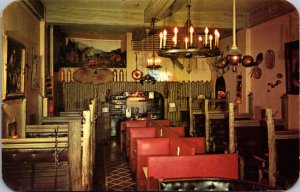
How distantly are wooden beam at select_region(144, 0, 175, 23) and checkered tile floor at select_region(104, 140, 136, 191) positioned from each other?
12.7 ft

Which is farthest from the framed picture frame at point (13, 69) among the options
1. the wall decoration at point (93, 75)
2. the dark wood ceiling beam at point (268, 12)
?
the dark wood ceiling beam at point (268, 12)

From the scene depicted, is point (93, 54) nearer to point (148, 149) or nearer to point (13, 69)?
point (13, 69)

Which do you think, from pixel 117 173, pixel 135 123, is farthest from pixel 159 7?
pixel 117 173

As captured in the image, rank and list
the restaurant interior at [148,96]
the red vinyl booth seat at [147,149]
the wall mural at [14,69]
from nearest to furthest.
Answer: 1. the restaurant interior at [148,96]
2. the wall mural at [14,69]
3. the red vinyl booth seat at [147,149]

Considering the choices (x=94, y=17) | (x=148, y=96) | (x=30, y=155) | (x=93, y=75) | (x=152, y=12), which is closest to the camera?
(x=30, y=155)

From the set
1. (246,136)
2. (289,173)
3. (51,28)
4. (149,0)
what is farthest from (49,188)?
(51,28)

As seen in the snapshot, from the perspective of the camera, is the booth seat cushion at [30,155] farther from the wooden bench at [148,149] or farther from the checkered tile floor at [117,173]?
the checkered tile floor at [117,173]

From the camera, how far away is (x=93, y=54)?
1237 cm

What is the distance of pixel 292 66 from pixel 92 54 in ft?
25.2

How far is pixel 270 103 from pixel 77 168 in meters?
6.30

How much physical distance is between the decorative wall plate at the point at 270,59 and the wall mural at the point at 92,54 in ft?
18.0

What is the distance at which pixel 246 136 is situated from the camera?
279 inches

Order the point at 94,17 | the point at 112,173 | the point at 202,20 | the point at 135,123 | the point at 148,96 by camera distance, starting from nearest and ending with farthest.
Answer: the point at 112,173 < the point at 135,123 < the point at 94,17 < the point at 202,20 < the point at 148,96

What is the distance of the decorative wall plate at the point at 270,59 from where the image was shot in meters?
8.24
